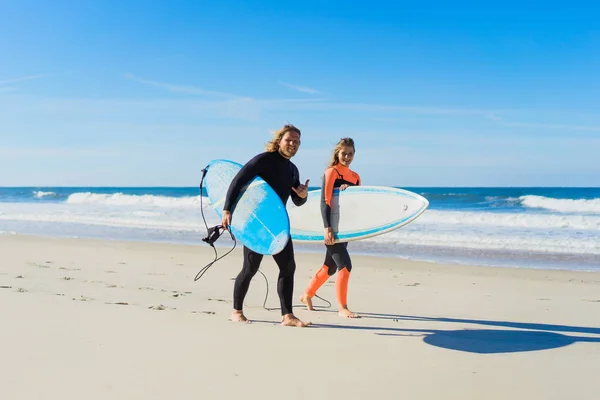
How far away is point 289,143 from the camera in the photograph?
4238 millimetres

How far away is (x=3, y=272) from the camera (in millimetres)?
6711

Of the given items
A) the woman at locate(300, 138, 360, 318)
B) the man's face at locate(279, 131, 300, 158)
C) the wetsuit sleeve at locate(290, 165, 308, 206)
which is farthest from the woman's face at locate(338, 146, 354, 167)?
the man's face at locate(279, 131, 300, 158)

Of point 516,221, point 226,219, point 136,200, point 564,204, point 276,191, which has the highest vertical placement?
point 564,204

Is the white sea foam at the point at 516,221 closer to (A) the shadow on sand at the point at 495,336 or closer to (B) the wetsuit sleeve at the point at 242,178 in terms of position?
(A) the shadow on sand at the point at 495,336

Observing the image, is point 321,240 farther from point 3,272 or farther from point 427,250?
point 427,250

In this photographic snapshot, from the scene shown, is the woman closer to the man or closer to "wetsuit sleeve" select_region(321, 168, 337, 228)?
"wetsuit sleeve" select_region(321, 168, 337, 228)

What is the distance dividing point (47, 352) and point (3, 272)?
3.91 metres

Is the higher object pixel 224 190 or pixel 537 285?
pixel 224 190

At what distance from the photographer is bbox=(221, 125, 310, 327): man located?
420 centimetres

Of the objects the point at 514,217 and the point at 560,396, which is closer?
the point at 560,396

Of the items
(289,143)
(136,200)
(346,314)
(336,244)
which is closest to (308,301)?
(346,314)

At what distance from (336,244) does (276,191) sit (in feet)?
2.66

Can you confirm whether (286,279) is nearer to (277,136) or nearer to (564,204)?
(277,136)

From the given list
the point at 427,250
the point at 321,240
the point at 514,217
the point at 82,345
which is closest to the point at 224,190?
the point at 321,240
